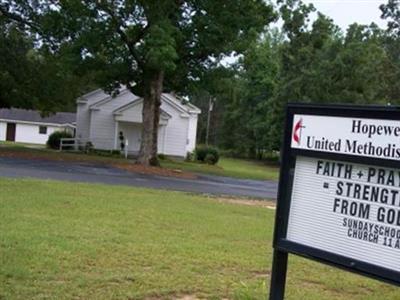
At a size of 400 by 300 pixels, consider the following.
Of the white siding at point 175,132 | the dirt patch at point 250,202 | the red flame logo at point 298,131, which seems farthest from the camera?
the white siding at point 175,132

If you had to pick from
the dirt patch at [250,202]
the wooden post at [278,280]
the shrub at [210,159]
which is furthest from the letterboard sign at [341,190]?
the shrub at [210,159]

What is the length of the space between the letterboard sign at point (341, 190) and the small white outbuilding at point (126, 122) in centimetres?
4254

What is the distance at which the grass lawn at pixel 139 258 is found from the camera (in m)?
6.23

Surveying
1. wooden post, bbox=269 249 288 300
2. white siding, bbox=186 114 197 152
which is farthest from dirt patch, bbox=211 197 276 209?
white siding, bbox=186 114 197 152

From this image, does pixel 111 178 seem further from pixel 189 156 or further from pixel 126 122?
pixel 189 156

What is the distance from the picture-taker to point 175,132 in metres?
49.9

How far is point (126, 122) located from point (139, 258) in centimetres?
4127

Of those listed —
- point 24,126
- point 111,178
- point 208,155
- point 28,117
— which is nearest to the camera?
point 111,178

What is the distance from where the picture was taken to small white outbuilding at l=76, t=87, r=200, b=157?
158 ft

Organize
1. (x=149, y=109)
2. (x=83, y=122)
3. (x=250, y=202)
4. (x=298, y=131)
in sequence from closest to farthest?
(x=298, y=131) → (x=250, y=202) → (x=149, y=109) → (x=83, y=122)

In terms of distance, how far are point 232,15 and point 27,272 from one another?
24433 millimetres

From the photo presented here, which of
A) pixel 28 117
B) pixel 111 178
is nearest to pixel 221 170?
pixel 111 178

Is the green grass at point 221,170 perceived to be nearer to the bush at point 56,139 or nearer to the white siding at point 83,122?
the white siding at point 83,122

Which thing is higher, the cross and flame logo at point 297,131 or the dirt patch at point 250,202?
the cross and flame logo at point 297,131
